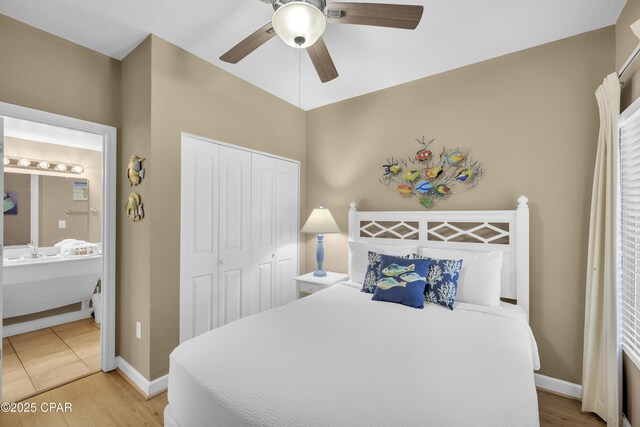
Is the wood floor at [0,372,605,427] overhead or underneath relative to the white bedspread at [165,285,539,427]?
underneath

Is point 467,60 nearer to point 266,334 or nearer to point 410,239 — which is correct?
point 410,239

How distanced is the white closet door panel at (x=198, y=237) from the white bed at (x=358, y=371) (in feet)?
3.14

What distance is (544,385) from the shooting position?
224cm

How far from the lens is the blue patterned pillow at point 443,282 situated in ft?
6.71

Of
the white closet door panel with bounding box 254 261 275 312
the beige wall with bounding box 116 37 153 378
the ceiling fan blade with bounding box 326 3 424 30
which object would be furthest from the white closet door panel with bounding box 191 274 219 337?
the ceiling fan blade with bounding box 326 3 424 30

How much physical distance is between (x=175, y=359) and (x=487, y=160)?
2689 millimetres

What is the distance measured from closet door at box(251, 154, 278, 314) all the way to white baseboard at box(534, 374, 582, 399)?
2.49 m

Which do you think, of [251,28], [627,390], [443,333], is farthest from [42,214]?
[627,390]

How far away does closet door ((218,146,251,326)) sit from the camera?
2695mm

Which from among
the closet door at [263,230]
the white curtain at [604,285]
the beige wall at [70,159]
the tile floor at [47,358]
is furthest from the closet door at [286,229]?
the beige wall at [70,159]

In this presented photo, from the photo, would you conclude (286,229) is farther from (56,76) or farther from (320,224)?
(56,76)

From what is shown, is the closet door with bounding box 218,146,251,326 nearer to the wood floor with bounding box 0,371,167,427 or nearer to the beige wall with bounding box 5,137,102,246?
the wood floor with bounding box 0,371,167,427

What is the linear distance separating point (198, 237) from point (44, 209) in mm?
2840

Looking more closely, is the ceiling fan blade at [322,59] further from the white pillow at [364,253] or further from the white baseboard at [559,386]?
the white baseboard at [559,386]
